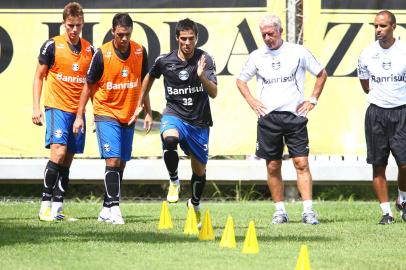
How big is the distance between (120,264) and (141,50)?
394 cm

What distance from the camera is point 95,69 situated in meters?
11.2

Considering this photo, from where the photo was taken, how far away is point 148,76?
36.8 feet

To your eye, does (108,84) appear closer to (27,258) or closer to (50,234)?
(50,234)

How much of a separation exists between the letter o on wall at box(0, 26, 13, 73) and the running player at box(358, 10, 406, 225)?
557 centimetres

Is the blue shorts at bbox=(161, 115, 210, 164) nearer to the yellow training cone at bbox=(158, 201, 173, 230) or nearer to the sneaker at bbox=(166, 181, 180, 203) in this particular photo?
the sneaker at bbox=(166, 181, 180, 203)

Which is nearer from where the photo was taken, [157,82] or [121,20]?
[121,20]

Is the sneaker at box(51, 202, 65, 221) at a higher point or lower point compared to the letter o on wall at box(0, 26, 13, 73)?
lower

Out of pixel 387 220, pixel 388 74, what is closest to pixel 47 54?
pixel 388 74

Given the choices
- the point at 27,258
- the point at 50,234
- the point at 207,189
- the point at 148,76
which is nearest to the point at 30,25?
the point at 207,189

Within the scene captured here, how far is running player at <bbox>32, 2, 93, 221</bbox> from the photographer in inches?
457

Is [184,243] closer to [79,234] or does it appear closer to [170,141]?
[79,234]

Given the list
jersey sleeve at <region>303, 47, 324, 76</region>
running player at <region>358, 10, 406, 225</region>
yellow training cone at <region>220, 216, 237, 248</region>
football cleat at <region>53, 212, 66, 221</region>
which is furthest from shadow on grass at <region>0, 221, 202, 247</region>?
running player at <region>358, 10, 406, 225</region>

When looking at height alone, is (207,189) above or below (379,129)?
below

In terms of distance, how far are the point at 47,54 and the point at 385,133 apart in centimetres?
378
